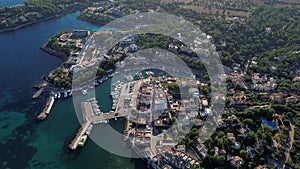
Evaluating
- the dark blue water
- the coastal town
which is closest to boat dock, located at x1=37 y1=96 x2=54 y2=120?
the coastal town

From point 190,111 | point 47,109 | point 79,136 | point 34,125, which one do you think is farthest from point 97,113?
point 190,111

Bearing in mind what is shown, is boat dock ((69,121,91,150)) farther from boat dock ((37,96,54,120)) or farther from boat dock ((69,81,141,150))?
boat dock ((37,96,54,120))

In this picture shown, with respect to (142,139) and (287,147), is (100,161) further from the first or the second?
(287,147)

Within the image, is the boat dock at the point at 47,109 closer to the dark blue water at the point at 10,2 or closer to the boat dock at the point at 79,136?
the boat dock at the point at 79,136

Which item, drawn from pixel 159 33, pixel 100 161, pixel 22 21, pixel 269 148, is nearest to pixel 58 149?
pixel 100 161

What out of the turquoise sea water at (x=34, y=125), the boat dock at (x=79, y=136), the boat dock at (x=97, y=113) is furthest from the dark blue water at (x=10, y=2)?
the boat dock at (x=79, y=136)

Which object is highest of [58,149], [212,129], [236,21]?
[236,21]
